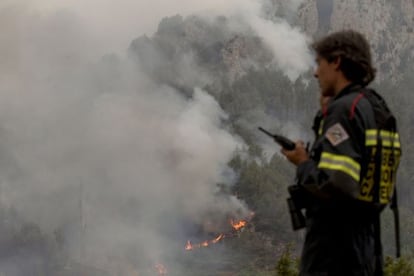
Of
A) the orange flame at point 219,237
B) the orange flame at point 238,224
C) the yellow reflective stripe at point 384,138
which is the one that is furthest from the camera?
the orange flame at point 238,224

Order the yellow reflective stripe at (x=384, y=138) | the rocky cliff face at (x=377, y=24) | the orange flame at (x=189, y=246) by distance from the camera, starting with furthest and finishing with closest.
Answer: the rocky cliff face at (x=377, y=24), the orange flame at (x=189, y=246), the yellow reflective stripe at (x=384, y=138)

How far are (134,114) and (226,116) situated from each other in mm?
6590

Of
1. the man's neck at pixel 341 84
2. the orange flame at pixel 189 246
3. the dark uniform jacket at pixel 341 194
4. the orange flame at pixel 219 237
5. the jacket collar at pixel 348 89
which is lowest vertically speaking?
the dark uniform jacket at pixel 341 194

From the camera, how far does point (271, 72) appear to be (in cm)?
5397

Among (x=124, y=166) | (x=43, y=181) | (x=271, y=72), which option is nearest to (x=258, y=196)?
(x=124, y=166)

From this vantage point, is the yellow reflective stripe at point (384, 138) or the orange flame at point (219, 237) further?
the orange flame at point (219, 237)

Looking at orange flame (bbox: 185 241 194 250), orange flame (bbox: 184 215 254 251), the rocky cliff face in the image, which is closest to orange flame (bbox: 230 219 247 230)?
orange flame (bbox: 184 215 254 251)

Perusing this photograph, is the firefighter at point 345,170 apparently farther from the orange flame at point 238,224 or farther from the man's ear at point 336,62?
the orange flame at point 238,224

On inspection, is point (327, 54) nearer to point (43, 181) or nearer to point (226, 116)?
point (43, 181)

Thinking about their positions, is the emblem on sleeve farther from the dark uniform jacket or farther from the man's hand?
the man's hand

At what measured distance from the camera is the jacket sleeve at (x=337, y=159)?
102 inches

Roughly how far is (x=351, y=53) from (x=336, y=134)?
385mm

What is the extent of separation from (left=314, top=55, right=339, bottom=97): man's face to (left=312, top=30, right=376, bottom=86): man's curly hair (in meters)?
0.02

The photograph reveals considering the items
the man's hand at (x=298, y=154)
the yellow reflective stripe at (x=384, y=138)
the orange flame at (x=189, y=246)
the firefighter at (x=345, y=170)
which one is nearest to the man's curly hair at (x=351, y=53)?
the firefighter at (x=345, y=170)
